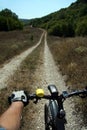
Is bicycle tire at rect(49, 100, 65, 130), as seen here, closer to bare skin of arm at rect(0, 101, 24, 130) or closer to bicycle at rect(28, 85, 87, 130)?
bicycle at rect(28, 85, 87, 130)

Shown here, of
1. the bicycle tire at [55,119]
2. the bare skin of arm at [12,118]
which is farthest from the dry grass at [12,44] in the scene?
the bare skin of arm at [12,118]

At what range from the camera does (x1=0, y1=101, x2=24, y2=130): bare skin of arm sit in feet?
8.38

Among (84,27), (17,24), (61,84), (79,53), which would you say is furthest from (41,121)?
(17,24)

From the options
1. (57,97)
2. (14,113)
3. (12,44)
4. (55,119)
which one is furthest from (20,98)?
(12,44)

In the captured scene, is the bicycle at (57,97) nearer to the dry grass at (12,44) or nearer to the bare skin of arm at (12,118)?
the bare skin of arm at (12,118)

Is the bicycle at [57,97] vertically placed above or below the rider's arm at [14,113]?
below

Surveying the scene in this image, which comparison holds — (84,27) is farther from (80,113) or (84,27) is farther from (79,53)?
(80,113)

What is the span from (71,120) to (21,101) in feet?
24.4

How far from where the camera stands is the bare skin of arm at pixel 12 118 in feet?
8.38

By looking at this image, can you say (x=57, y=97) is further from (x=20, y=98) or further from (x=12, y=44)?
(x=12, y=44)

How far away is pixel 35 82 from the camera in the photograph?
661 inches

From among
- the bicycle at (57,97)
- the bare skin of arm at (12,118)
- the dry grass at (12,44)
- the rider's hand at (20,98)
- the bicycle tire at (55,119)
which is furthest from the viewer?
the dry grass at (12,44)

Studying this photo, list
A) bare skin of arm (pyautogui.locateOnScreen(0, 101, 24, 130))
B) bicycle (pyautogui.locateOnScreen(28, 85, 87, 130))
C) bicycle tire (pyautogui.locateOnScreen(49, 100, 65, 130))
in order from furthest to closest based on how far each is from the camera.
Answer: bicycle tire (pyautogui.locateOnScreen(49, 100, 65, 130)), bicycle (pyautogui.locateOnScreen(28, 85, 87, 130)), bare skin of arm (pyautogui.locateOnScreen(0, 101, 24, 130))

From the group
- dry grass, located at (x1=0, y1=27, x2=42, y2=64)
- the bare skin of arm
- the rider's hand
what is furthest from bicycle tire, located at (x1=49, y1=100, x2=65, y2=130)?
dry grass, located at (x1=0, y1=27, x2=42, y2=64)
